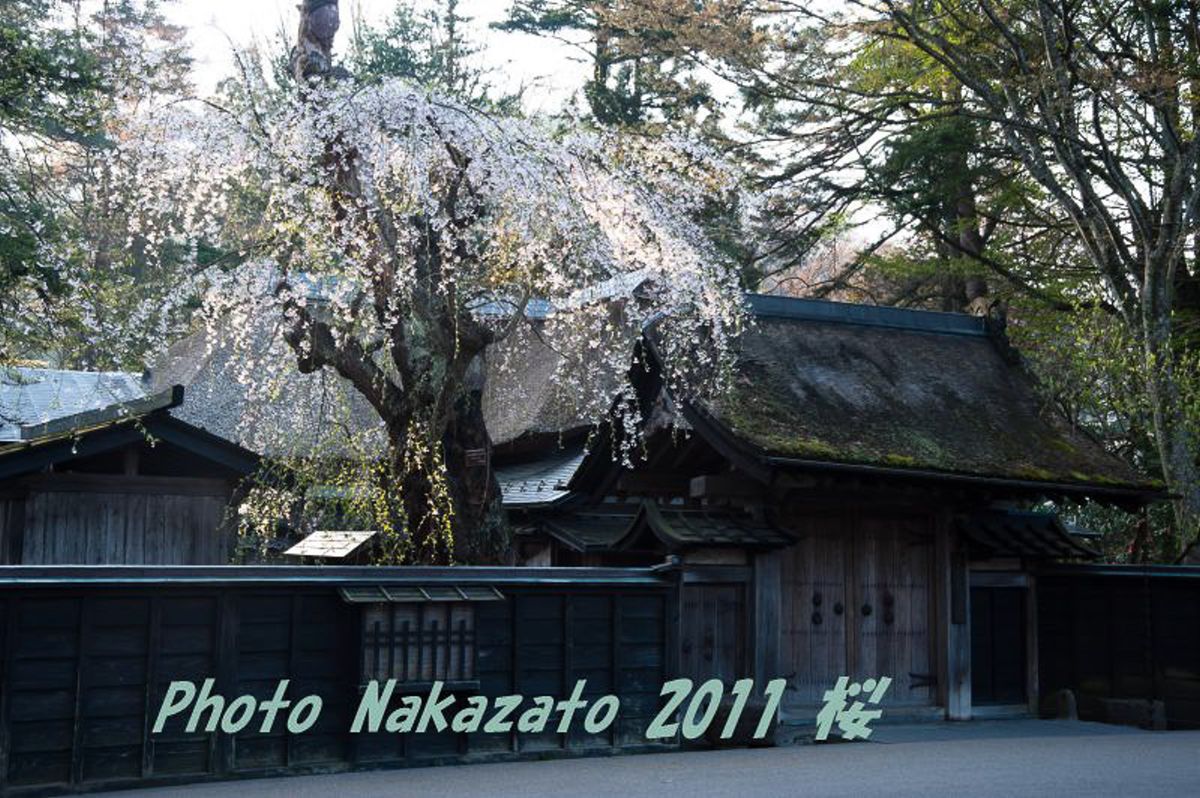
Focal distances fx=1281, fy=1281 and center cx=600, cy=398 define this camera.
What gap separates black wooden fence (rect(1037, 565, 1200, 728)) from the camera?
1405 cm

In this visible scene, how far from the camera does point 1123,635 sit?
1462 centimetres

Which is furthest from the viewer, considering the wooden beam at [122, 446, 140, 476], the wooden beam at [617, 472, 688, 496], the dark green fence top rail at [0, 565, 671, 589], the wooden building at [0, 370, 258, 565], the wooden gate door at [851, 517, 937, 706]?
the wooden beam at [617, 472, 688, 496]

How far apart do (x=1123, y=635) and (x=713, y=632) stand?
5.13m

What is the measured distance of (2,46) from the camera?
12.0 metres

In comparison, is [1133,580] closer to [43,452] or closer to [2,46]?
[43,452]

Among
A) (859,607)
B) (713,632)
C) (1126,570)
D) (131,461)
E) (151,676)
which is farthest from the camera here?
(1126,570)

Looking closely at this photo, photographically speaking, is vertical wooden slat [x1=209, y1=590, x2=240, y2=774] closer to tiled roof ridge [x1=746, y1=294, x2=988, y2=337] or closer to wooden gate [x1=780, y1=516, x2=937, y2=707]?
wooden gate [x1=780, y1=516, x2=937, y2=707]

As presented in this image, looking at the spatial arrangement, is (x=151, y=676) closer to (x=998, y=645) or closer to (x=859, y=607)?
(x=859, y=607)

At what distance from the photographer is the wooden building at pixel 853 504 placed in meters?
12.9

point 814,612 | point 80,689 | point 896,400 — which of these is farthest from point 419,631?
point 896,400

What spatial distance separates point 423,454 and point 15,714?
3.92 meters


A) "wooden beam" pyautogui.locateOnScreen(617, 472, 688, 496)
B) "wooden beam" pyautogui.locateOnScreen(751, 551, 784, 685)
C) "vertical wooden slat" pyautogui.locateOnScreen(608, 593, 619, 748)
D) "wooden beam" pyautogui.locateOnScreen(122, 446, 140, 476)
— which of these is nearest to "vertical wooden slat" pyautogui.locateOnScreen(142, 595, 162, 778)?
"vertical wooden slat" pyautogui.locateOnScreen(608, 593, 619, 748)

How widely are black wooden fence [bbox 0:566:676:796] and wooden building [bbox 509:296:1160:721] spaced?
44.7 inches

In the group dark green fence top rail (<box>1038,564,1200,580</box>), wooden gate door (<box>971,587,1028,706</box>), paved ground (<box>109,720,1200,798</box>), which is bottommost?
paved ground (<box>109,720,1200,798</box>)
